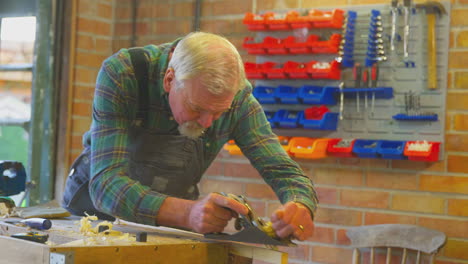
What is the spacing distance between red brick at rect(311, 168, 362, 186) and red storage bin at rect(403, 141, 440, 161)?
34 centimetres

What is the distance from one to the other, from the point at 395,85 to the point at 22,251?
2042 millimetres

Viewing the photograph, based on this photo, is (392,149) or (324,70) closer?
(392,149)

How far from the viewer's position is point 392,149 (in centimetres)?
302

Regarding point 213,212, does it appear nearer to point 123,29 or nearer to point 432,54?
point 432,54

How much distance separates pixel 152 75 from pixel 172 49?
112 millimetres

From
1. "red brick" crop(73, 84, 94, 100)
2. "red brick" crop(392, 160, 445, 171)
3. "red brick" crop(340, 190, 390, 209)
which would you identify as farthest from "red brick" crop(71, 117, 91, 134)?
"red brick" crop(392, 160, 445, 171)

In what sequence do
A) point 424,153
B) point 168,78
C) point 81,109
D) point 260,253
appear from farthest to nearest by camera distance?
1. point 81,109
2. point 424,153
3. point 168,78
4. point 260,253

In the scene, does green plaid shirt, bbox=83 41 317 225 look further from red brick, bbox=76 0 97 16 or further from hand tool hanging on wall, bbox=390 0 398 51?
red brick, bbox=76 0 97 16

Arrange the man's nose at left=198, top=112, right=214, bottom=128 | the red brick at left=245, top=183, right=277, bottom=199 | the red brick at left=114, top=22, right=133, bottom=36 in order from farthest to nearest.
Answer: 1. the red brick at left=114, top=22, right=133, bottom=36
2. the red brick at left=245, top=183, right=277, bottom=199
3. the man's nose at left=198, top=112, right=214, bottom=128

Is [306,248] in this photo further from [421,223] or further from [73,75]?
[73,75]

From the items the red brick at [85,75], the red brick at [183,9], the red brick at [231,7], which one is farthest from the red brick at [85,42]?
the red brick at [231,7]

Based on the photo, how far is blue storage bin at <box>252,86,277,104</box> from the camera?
10.7 feet

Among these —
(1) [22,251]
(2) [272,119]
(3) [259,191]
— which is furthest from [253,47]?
(1) [22,251]

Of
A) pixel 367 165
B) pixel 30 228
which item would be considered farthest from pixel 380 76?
pixel 30 228
